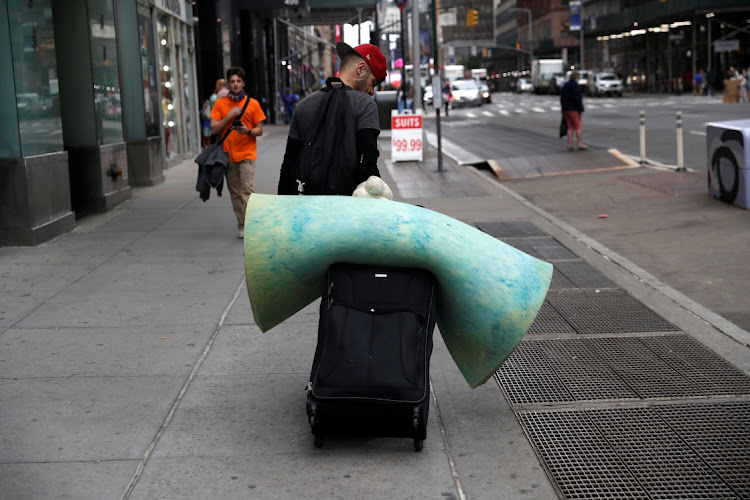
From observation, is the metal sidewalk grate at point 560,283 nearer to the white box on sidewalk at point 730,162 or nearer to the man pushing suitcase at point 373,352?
the man pushing suitcase at point 373,352

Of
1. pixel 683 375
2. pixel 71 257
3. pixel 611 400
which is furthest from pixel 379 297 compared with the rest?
pixel 71 257

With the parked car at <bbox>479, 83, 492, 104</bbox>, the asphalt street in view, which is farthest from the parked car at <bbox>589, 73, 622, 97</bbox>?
the asphalt street

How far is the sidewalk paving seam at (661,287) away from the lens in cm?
638

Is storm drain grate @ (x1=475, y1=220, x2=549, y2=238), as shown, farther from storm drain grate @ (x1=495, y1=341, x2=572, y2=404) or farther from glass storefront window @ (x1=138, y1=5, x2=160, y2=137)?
glass storefront window @ (x1=138, y1=5, x2=160, y2=137)

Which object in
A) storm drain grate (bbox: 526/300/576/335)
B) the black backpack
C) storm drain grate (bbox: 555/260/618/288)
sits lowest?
storm drain grate (bbox: 526/300/576/335)

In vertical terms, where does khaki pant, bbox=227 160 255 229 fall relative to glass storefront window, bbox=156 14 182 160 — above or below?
below

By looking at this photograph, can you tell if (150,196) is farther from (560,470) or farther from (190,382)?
(560,470)

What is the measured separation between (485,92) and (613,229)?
54.6 meters

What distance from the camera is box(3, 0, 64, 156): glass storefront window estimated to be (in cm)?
988

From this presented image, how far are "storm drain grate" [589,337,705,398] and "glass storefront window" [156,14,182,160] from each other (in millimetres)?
15642

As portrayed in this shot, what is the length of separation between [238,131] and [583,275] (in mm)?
3912

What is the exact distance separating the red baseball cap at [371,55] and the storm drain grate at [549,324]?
7.34 feet

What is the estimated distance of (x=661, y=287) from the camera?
7.72m

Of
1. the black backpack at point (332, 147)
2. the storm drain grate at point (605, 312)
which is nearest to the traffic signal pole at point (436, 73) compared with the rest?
the storm drain grate at point (605, 312)
